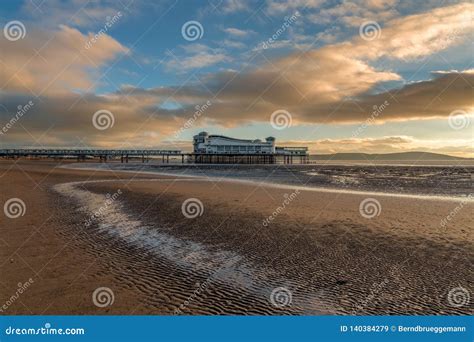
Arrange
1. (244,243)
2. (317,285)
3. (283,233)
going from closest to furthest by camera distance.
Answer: (317,285), (244,243), (283,233)

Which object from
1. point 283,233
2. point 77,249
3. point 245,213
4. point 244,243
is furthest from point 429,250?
point 77,249

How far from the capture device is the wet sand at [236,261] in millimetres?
5883

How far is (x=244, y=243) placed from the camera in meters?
9.88

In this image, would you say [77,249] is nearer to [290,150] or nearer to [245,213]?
[245,213]

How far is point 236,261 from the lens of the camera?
26.9 ft

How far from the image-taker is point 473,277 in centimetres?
712

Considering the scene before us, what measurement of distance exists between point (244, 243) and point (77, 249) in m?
4.65

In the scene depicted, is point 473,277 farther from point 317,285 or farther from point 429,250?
point 317,285

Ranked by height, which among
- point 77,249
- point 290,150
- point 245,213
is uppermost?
point 290,150

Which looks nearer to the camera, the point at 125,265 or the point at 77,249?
the point at 125,265

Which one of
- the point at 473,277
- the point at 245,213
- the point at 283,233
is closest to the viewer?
the point at 473,277

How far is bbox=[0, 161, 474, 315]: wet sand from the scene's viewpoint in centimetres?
588

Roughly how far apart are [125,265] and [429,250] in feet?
26.5

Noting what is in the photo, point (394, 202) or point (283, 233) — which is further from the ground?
point (394, 202)
